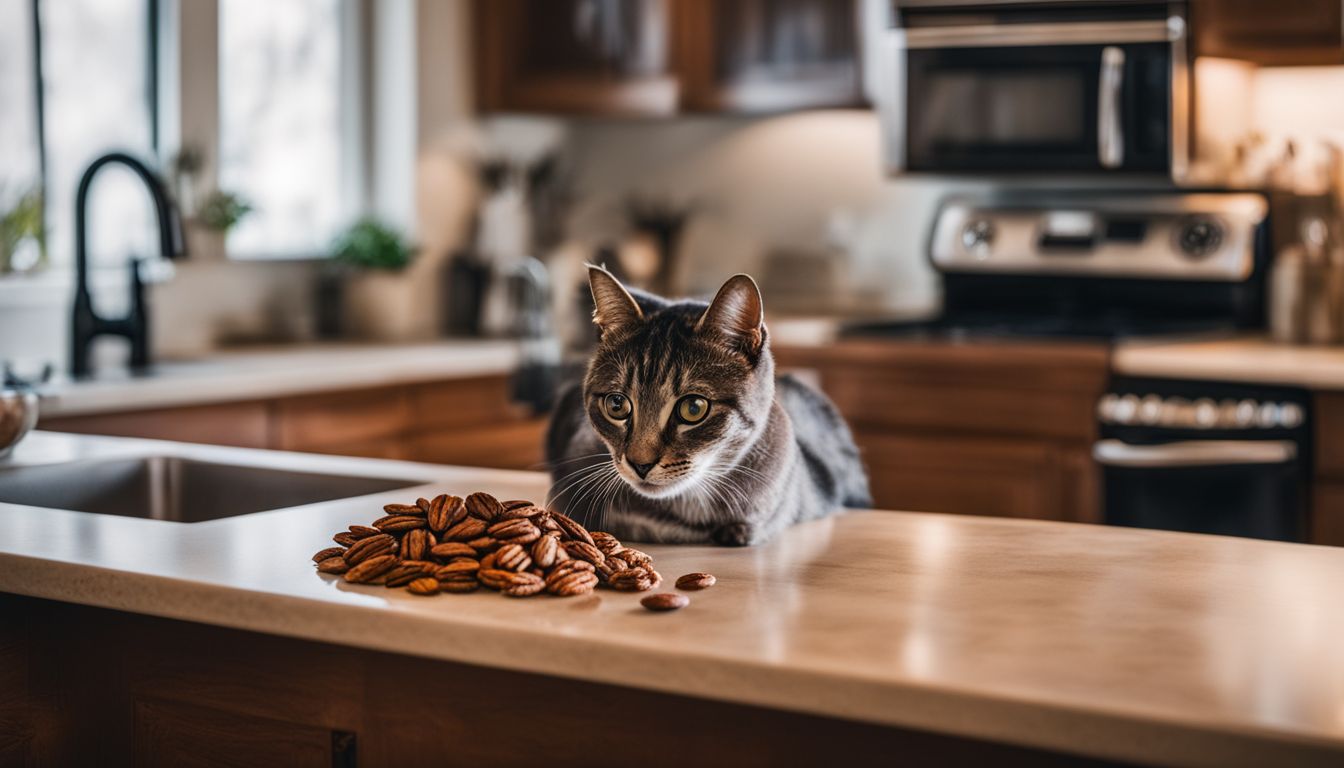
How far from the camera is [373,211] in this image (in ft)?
14.9

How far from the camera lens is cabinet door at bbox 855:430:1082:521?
136 inches

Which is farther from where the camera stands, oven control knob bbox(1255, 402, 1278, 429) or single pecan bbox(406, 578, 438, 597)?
oven control knob bbox(1255, 402, 1278, 429)

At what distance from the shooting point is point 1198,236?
3.82m

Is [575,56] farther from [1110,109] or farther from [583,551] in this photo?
[583,551]

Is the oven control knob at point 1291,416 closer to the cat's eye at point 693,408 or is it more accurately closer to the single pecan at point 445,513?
the cat's eye at point 693,408

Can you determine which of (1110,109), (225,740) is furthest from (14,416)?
(1110,109)

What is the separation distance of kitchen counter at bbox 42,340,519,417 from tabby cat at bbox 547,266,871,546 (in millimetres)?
1634

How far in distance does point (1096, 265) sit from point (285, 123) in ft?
7.71

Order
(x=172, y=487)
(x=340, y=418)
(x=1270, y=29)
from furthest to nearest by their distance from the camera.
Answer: (x=1270, y=29) → (x=340, y=418) → (x=172, y=487)

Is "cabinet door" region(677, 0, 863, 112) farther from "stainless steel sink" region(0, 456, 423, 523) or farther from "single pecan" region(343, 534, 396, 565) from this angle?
"single pecan" region(343, 534, 396, 565)

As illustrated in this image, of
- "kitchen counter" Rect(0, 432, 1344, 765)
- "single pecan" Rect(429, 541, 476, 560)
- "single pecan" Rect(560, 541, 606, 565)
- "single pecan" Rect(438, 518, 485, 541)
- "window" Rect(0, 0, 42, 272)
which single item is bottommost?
"kitchen counter" Rect(0, 432, 1344, 765)

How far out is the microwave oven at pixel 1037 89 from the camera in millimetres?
3629

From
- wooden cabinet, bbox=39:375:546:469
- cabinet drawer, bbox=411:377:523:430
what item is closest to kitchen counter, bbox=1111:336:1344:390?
wooden cabinet, bbox=39:375:546:469

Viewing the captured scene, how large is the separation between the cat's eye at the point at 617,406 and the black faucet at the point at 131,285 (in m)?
1.74
